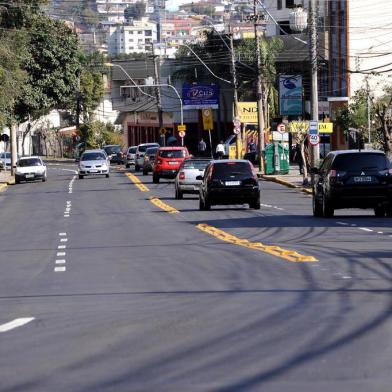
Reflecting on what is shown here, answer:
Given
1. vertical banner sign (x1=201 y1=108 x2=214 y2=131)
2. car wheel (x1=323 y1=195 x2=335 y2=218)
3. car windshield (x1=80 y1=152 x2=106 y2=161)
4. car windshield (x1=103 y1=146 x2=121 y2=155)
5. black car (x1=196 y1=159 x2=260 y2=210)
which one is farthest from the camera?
car windshield (x1=103 y1=146 x2=121 y2=155)

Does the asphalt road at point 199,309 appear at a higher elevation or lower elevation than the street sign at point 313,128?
lower

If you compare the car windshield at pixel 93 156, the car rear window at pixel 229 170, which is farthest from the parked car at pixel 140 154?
the car rear window at pixel 229 170

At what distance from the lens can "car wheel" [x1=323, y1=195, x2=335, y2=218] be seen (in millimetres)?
31594

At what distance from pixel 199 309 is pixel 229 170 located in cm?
2416

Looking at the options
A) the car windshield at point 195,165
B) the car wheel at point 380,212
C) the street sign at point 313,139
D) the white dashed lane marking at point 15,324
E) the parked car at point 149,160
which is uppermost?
the street sign at point 313,139

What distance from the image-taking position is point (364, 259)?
62.5 ft

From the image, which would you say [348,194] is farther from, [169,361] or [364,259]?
[169,361]

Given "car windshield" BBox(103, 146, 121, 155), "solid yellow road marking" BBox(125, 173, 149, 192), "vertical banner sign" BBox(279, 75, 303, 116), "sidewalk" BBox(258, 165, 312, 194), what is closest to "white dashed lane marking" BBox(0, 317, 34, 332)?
"sidewalk" BBox(258, 165, 312, 194)

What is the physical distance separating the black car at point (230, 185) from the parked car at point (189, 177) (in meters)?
8.09

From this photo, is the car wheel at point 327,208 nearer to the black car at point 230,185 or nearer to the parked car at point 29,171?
the black car at point 230,185

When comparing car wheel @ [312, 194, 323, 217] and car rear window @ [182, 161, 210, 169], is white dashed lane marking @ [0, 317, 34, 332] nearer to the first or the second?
car wheel @ [312, 194, 323, 217]

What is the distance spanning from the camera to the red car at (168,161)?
62562 millimetres

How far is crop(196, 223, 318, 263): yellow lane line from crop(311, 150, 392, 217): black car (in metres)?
3.65

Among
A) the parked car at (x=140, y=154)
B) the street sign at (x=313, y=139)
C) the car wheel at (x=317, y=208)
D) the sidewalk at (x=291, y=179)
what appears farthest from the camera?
the parked car at (x=140, y=154)
